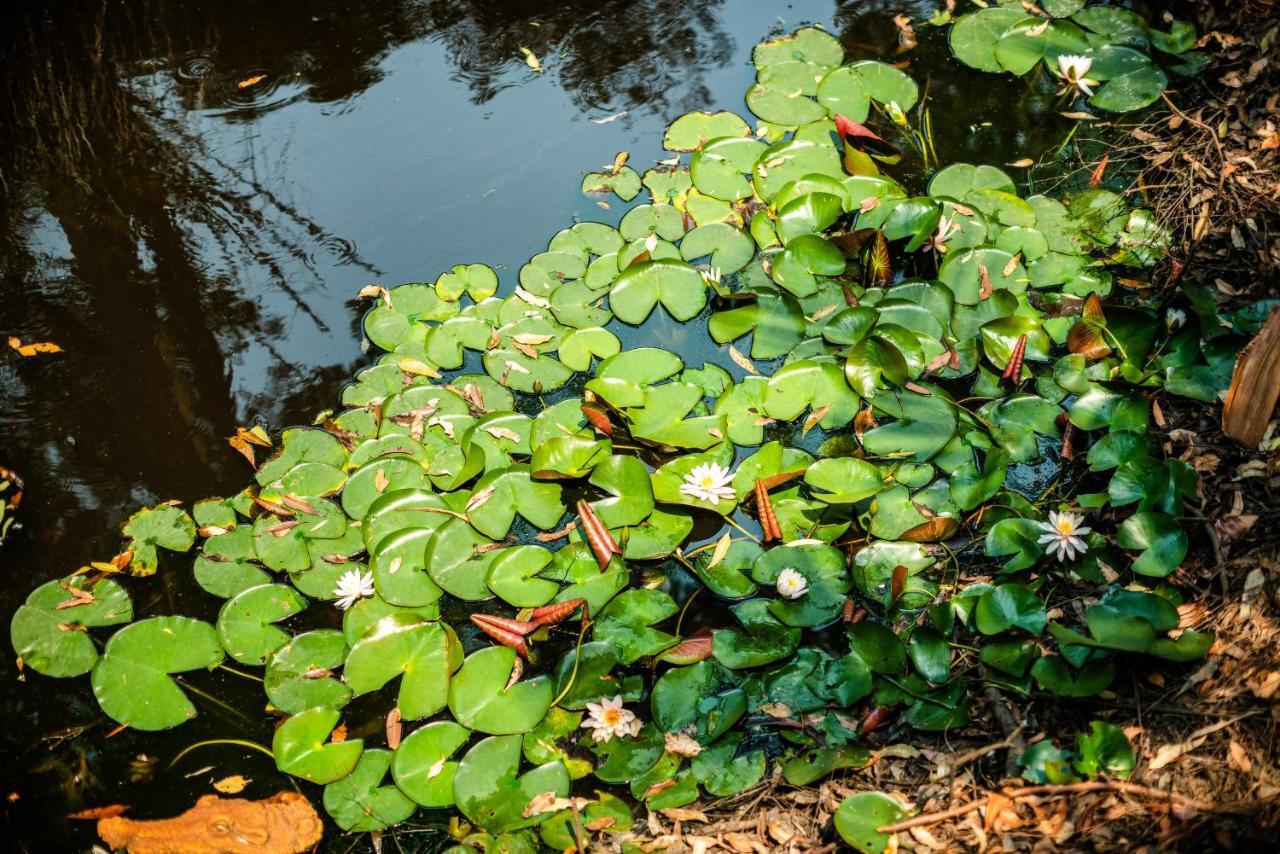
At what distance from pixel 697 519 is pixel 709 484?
0.12 meters

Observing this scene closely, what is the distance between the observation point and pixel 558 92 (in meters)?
3.58

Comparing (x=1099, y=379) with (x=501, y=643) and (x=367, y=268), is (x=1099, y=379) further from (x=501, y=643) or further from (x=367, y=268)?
(x=367, y=268)

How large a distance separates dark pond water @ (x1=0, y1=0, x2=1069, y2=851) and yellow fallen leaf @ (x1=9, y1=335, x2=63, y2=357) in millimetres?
36

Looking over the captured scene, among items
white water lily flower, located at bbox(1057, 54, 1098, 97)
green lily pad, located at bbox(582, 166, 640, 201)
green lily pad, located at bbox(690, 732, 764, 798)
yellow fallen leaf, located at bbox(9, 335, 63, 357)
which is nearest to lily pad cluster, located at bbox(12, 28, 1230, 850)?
green lily pad, located at bbox(690, 732, 764, 798)

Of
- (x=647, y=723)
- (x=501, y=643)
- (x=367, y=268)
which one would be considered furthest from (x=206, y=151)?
(x=647, y=723)

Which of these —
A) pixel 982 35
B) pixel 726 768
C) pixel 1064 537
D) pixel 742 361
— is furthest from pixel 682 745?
pixel 982 35

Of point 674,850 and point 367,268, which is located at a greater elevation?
point 367,268

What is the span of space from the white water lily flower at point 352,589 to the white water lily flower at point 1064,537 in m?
1.77

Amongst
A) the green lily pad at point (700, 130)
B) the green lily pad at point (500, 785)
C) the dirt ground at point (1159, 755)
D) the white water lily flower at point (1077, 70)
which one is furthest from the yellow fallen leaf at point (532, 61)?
the green lily pad at point (500, 785)

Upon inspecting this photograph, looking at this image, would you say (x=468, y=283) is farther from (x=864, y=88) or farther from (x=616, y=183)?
(x=864, y=88)

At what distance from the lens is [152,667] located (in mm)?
2150

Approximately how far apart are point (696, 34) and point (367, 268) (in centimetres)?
187

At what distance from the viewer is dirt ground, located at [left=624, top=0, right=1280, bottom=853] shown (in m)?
1.58

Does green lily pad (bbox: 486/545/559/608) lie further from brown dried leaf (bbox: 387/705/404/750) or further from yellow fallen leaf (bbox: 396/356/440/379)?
yellow fallen leaf (bbox: 396/356/440/379)
